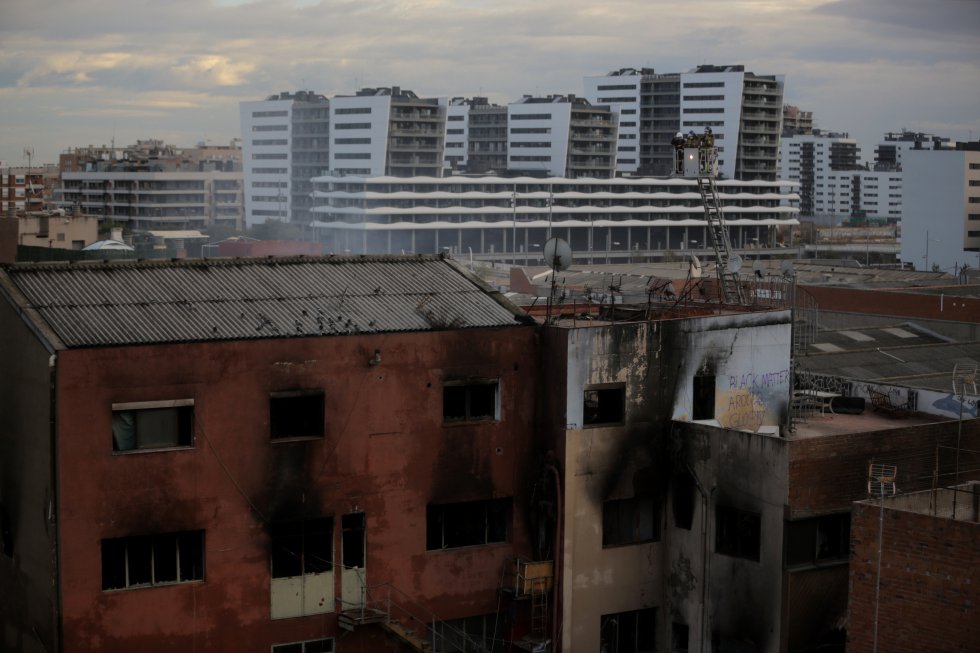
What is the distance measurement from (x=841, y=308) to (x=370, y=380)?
3703cm

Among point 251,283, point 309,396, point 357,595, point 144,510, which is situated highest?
point 251,283

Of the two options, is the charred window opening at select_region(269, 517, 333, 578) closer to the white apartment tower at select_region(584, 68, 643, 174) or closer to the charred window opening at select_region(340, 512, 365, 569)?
the charred window opening at select_region(340, 512, 365, 569)

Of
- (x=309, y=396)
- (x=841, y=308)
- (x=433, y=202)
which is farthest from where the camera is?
(x=433, y=202)

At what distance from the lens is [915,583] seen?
16.3 meters

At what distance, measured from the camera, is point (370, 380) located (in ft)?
63.9

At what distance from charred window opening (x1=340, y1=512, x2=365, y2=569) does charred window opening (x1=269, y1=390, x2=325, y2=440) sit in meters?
1.35

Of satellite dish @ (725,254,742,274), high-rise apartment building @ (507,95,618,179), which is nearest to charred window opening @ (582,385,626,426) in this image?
satellite dish @ (725,254,742,274)

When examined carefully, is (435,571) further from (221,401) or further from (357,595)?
(221,401)

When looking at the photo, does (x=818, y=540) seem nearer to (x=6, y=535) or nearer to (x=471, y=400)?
(x=471, y=400)

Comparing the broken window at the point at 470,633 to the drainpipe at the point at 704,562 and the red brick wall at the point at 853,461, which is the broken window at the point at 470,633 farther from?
the red brick wall at the point at 853,461

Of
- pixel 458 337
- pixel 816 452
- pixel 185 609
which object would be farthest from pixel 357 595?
pixel 816 452

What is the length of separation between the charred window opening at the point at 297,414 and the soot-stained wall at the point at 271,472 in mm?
132

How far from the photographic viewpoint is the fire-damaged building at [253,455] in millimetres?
17688

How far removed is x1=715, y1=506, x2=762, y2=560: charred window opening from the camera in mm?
20000
